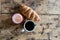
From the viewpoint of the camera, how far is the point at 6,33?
112cm

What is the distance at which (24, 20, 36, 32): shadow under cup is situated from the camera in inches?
42.9

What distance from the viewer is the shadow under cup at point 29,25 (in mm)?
1090

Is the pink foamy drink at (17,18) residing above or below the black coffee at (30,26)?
above

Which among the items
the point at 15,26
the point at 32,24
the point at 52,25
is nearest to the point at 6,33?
the point at 15,26

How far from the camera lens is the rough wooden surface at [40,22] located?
1.12m

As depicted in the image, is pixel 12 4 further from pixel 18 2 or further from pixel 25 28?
pixel 25 28

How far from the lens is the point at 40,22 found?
3.77ft

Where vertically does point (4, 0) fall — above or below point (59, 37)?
above

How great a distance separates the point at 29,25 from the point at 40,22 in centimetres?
9

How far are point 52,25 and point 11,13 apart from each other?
0.27 meters

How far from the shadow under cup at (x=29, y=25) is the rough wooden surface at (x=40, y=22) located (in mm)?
44

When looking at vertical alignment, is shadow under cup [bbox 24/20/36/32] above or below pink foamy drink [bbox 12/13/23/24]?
below

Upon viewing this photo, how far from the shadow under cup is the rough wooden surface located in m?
0.04

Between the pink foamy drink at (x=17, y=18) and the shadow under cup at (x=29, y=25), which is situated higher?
the pink foamy drink at (x=17, y=18)
